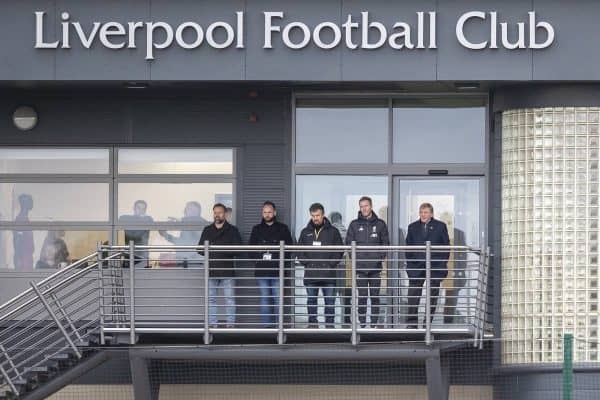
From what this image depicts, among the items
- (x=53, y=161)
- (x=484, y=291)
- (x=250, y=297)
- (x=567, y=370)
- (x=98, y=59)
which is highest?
(x=98, y=59)

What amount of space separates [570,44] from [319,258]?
12.9 ft

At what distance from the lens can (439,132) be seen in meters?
19.4

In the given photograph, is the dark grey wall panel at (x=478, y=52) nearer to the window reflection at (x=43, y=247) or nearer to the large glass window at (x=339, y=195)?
the large glass window at (x=339, y=195)

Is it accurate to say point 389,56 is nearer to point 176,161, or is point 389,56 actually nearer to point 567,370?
point 176,161

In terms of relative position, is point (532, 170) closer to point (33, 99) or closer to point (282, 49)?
point (282, 49)

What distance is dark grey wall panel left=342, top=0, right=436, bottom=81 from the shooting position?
18.3 m

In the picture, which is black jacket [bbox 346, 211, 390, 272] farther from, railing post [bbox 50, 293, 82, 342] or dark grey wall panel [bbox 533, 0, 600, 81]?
railing post [bbox 50, 293, 82, 342]

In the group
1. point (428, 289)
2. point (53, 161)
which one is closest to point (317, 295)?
point (428, 289)

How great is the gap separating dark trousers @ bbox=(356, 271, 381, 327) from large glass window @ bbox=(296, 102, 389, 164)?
1747 millimetres

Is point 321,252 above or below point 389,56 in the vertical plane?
below

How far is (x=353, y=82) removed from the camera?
18.6m

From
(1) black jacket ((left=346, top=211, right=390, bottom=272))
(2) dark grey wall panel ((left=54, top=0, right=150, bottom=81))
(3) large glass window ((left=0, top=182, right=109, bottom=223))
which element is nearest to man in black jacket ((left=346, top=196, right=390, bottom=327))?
(1) black jacket ((left=346, top=211, right=390, bottom=272))

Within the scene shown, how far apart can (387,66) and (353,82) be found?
52 centimetres

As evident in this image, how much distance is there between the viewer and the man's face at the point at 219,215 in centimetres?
1866
